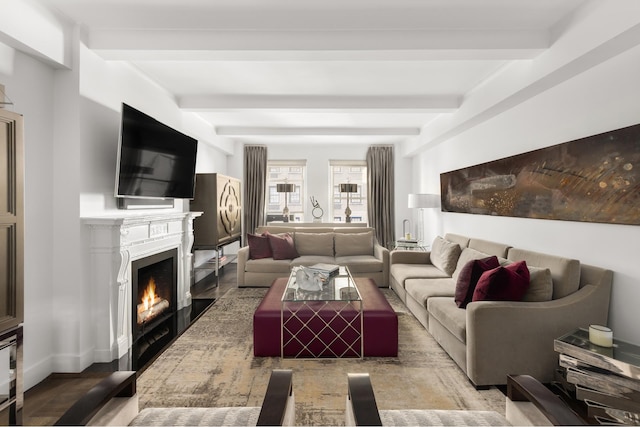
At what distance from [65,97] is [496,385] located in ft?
12.1

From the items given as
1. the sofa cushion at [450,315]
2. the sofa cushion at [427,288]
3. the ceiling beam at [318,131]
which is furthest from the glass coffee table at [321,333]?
the ceiling beam at [318,131]

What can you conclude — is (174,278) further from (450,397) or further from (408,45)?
(408,45)

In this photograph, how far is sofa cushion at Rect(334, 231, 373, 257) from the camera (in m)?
5.16

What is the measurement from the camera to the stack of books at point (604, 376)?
1.72m

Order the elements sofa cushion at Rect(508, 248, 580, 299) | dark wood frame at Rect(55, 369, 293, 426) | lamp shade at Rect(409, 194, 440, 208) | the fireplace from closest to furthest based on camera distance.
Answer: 1. dark wood frame at Rect(55, 369, 293, 426)
2. sofa cushion at Rect(508, 248, 580, 299)
3. the fireplace
4. lamp shade at Rect(409, 194, 440, 208)

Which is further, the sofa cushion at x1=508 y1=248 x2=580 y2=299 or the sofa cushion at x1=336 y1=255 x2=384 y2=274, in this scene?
the sofa cushion at x1=336 y1=255 x2=384 y2=274

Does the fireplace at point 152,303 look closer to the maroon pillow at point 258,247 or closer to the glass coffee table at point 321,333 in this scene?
the glass coffee table at point 321,333

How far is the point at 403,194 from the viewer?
23.0 feet

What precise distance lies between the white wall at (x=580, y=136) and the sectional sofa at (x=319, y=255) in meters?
1.54

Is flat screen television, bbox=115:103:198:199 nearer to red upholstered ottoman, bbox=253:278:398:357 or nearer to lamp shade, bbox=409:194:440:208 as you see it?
red upholstered ottoman, bbox=253:278:398:357

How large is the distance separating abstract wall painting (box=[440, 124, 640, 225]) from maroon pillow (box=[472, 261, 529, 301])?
649mm

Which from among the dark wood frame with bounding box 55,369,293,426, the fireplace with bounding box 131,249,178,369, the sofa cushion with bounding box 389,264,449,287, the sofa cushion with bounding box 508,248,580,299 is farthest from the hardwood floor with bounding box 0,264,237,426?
the sofa cushion with bounding box 508,248,580,299

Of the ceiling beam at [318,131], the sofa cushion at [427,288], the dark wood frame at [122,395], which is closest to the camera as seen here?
the dark wood frame at [122,395]

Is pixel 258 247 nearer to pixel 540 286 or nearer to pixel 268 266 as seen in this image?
pixel 268 266
